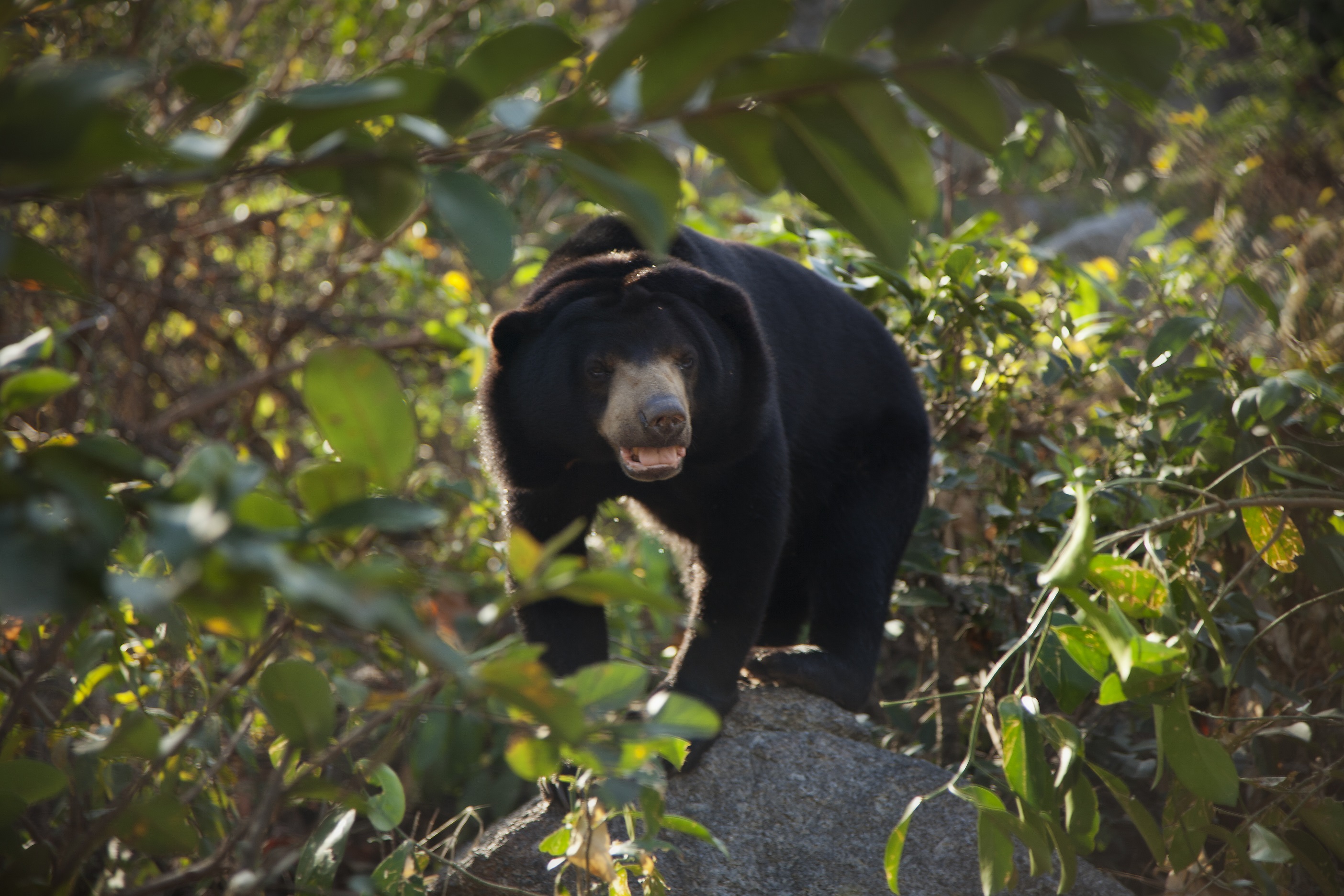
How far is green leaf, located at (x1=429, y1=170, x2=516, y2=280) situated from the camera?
827 millimetres

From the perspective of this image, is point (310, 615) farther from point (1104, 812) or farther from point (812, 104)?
point (1104, 812)

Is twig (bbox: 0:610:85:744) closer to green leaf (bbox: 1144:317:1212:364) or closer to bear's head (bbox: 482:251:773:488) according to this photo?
bear's head (bbox: 482:251:773:488)

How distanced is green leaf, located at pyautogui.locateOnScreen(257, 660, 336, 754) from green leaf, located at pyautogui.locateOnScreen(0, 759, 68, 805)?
0.49 meters

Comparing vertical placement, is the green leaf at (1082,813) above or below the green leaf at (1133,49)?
below

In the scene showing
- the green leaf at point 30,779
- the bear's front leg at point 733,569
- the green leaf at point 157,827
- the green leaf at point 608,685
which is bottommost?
the bear's front leg at point 733,569

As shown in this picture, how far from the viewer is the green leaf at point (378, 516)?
770mm

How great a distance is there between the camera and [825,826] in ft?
7.74

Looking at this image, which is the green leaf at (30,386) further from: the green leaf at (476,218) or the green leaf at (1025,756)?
the green leaf at (1025,756)

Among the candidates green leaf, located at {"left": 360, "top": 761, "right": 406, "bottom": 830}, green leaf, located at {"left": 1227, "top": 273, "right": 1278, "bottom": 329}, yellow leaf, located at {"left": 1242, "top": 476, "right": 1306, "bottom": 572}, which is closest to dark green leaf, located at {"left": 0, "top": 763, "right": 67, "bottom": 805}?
green leaf, located at {"left": 360, "top": 761, "right": 406, "bottom": 830}

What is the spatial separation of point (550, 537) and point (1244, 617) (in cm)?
169

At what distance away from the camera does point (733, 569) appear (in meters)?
2.69

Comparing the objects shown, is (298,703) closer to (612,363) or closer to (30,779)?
(30,779)

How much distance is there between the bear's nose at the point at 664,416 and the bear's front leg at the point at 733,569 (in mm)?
355

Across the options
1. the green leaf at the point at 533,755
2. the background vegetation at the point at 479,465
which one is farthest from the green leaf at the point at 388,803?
the green leaf at the point at 533,755
